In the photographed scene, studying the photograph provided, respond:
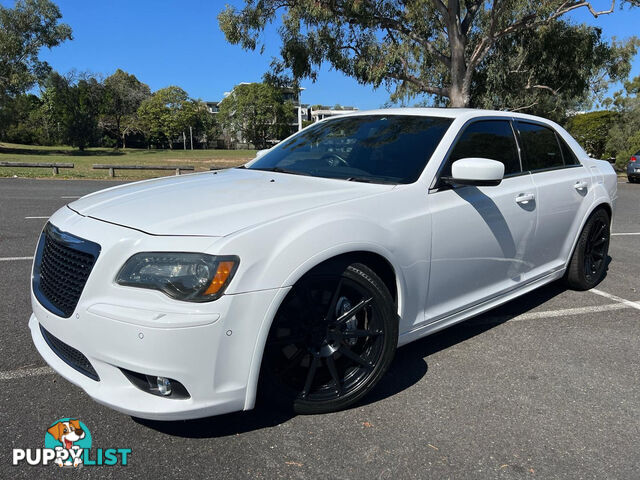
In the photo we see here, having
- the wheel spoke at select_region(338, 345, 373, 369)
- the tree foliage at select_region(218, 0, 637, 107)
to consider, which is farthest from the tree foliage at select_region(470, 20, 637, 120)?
the wheel spoke at select_region(338, 345, 373, 369)

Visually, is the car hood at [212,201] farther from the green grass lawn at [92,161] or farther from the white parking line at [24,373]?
the green grass lawn at [92,161]

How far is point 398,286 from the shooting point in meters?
2.80

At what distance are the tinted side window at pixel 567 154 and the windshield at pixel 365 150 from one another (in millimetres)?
1612

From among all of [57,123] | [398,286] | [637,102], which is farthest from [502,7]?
[57,123]

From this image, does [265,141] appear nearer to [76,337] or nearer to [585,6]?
[585,6]

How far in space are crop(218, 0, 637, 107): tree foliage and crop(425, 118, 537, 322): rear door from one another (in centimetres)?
1501

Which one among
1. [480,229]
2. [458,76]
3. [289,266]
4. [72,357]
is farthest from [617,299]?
[458,76]

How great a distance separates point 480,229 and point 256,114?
86216mm

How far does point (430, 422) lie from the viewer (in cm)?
261

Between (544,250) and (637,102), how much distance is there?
3722cm

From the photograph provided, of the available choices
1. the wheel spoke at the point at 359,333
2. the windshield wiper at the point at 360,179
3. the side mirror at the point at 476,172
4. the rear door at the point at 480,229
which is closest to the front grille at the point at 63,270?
the wheel spoke at the point at 359,333

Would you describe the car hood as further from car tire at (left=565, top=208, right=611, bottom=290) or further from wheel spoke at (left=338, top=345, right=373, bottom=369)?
car tire at (left=565, top=208, right=611, bottom=290)

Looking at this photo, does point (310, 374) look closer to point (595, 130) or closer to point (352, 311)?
point (352, 311)

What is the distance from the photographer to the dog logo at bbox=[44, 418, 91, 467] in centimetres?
229
